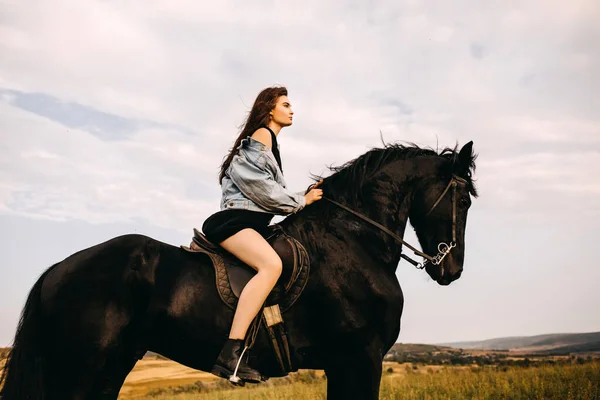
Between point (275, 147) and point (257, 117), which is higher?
point (257, 117)

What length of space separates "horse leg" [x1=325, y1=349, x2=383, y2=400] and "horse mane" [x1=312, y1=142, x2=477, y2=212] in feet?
4.79

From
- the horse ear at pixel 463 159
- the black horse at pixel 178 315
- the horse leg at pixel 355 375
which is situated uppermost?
the horse ear at pixel 463 159

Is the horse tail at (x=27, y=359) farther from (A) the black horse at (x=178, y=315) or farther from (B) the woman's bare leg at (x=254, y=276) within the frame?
(B) the woman's bare leg at (x=254, y=276)

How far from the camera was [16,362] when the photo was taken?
14.3 ft

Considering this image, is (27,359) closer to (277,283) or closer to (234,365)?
(234,365)

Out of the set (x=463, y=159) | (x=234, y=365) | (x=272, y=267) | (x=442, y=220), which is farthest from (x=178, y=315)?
(x=463, y=159)

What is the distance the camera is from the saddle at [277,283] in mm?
4480

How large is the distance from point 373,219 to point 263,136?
1.34m

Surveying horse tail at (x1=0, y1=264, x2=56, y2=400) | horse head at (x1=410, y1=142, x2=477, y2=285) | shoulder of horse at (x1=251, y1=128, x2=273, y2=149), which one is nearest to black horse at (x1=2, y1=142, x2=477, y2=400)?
horse tail at (x1=0, y1=264, x2=56, y2=400)

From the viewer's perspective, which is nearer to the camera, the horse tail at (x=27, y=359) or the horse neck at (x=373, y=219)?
the horse tail at (x=27, y=359)

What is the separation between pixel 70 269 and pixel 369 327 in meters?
2.66

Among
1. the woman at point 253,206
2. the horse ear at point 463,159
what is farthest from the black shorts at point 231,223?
the horse ear at point 463,159

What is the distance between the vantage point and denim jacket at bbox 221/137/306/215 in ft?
15.3

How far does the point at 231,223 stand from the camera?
15.3ft
